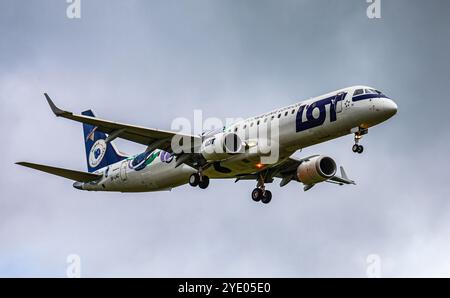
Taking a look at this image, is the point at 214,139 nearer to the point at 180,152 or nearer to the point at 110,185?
Result: the point at 180,152

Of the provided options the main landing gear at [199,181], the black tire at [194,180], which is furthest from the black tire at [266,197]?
the black tire at [194,180]

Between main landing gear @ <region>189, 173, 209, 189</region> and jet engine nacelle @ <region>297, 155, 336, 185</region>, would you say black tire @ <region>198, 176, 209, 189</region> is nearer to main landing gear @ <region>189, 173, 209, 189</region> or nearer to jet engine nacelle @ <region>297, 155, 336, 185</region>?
main landing gear @ <region>189, 173, 209, 189</region>

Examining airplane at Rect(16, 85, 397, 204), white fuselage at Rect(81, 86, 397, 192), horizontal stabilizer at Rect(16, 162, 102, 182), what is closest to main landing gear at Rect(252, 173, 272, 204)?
airplane at Rect(16, 85, 397, 204)

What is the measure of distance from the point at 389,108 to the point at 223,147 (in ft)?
30.6

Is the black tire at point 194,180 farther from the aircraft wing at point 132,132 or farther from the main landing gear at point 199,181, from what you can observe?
the aircraft wing at point 132,132

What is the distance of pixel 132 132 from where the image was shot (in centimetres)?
5478

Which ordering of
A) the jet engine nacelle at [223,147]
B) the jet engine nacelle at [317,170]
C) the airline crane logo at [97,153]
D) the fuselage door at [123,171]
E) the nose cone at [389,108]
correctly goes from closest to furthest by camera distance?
the nose cone at [389,108], the jet engine nacelle at [223,147], the jet engine nacelle at [317,170], the fuselage door at [123,171], the airline crane logo at [97,153]

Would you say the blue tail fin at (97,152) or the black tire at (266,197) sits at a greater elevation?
the blue tail fin at (97,152)

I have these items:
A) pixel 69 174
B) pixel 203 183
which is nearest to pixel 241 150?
pixel 203 183

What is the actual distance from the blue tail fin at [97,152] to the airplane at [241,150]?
0.10 meters

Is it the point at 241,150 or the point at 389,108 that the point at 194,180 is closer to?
the point at 241,150

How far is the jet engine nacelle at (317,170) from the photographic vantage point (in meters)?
58.5

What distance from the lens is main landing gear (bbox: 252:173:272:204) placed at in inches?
2351
